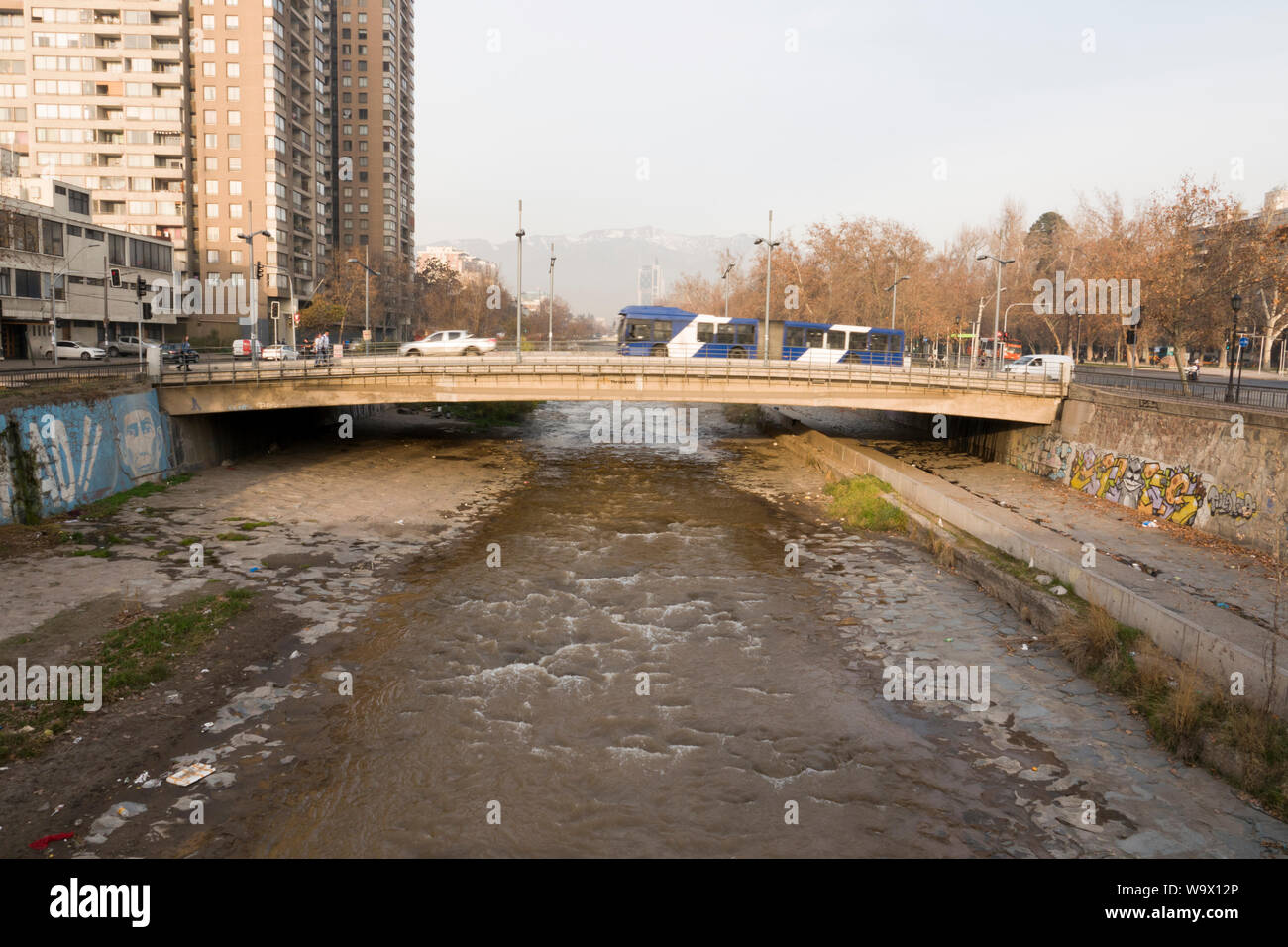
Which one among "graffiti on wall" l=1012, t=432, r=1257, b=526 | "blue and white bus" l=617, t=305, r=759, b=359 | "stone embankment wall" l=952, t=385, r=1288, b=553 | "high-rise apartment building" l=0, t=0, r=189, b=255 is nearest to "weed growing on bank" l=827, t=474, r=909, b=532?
"graffiti on wall" l=1012, t=432, r=1257, b=526

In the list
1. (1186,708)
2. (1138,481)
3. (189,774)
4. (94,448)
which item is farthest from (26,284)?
(1186,708)

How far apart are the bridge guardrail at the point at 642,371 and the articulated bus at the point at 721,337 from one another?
528 inches

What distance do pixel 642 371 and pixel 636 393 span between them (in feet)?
3.00

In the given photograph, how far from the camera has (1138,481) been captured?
27.5 m

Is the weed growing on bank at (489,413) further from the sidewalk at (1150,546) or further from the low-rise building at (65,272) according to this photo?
the sidewalk at (1150,546)

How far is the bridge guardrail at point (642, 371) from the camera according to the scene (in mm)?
33188

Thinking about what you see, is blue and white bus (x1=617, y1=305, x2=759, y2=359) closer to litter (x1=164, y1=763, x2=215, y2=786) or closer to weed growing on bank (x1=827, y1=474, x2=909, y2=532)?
weed growing on bank (x1=827, y1=474, x2=909, y2=532)

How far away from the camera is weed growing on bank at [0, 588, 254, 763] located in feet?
40.7

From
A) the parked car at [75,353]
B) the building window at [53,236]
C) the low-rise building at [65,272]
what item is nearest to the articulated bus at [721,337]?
the low-rise building at [65,272]

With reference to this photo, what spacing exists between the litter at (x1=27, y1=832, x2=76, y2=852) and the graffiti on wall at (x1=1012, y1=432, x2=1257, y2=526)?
84.0 feet

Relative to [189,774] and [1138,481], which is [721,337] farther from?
[189,774]
